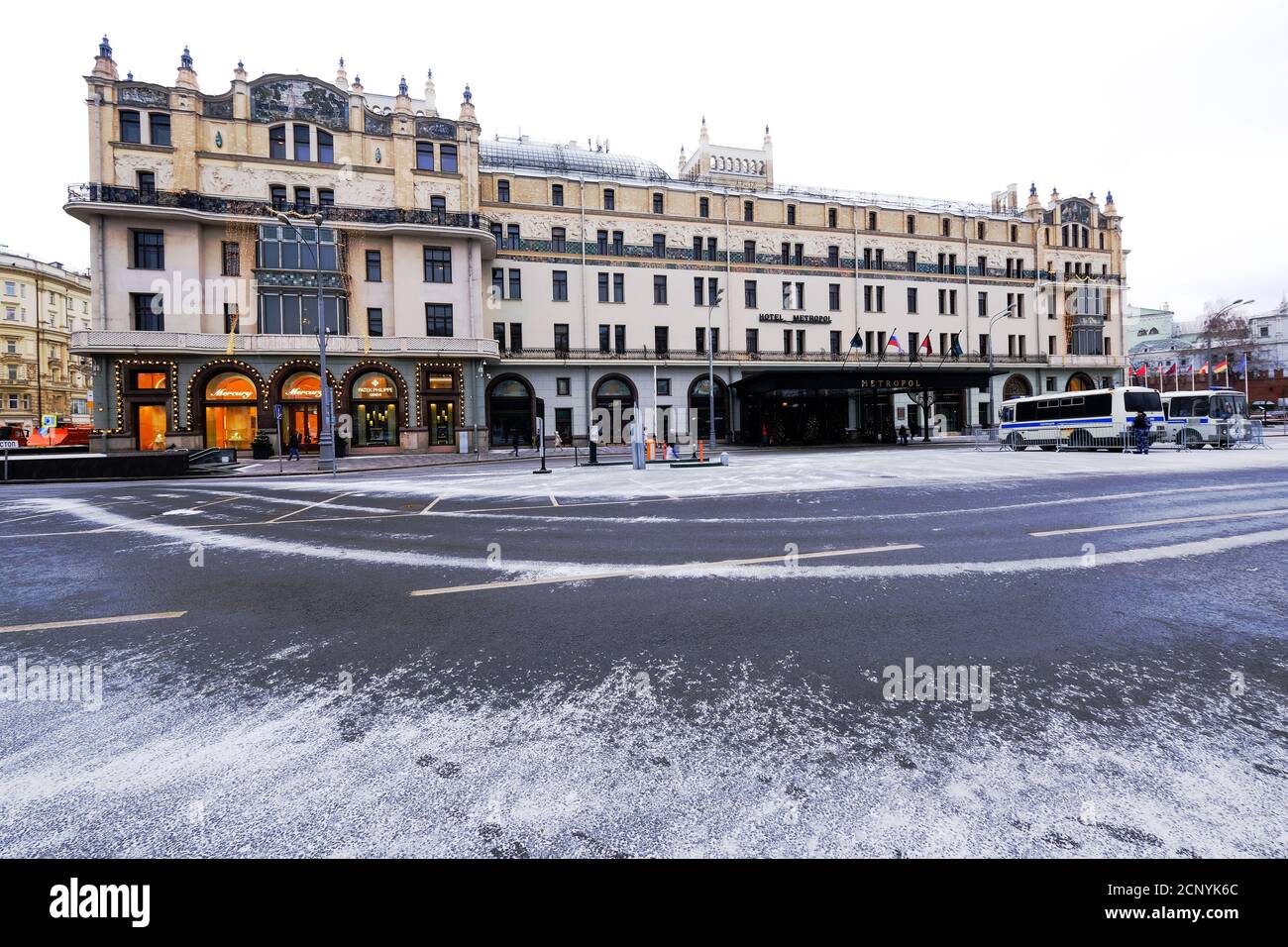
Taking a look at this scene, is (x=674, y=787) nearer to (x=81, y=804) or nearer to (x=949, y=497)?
(x=81, y=804)

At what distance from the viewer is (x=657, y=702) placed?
3.68 m

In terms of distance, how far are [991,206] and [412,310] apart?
5469 centimetres

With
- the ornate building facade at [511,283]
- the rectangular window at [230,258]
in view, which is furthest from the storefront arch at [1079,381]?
the rectangular window at [230,258]

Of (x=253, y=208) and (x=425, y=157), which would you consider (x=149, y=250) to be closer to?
(x=253, y=208)

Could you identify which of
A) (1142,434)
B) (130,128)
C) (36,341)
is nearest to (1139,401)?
(1142,434)

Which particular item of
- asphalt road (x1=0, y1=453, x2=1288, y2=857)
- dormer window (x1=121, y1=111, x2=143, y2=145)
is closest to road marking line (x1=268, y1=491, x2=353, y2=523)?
asphalt road (x1=0, y1=453, x2=1288, y2=857)

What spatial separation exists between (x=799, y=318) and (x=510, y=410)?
23.8m

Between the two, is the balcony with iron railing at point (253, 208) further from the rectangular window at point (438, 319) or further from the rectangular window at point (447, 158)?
the rectangular window at point (438, 319)

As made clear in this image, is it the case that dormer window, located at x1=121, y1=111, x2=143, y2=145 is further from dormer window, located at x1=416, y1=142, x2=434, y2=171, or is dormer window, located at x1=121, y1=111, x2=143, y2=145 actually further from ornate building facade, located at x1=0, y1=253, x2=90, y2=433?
ornate building facade, located at x1=0, y1=253, x2=90, y2=433

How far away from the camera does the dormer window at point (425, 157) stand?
39500 mm

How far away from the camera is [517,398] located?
4434cm

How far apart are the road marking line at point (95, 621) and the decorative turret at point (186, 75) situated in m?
43.6

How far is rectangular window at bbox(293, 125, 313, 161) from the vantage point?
37.5 meters
